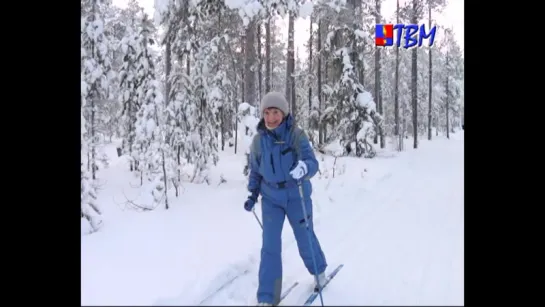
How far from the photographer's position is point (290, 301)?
417 cm

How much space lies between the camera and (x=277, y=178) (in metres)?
4.15

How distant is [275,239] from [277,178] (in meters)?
0.64

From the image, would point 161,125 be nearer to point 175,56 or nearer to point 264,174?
point 175,56

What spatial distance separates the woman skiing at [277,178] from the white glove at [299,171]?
2.4 inches

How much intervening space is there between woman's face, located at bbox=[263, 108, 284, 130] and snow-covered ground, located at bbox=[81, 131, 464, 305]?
1.81 meters

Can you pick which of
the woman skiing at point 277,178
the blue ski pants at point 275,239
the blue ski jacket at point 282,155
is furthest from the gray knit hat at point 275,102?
the blue ski pants at point 275,239

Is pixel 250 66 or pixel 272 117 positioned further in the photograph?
pixel 250 66

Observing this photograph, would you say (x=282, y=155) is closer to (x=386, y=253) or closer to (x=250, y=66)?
(x=386, y=253)

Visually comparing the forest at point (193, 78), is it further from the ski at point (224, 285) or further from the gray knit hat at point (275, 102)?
the gray knit hat at point (275, 102)

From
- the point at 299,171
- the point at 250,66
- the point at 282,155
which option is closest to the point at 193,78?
the point at 250,66

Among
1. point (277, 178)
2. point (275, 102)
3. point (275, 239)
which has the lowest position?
point (275, 239)

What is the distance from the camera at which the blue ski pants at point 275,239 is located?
4074 mm

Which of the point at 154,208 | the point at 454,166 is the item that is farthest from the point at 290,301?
the point at 454,166
